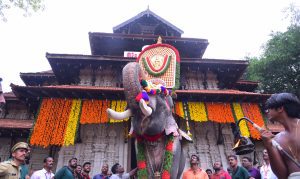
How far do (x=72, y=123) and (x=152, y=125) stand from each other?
18.6ft

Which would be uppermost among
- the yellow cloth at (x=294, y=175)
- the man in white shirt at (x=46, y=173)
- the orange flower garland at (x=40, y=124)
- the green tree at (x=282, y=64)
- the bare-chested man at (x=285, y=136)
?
the green tree at (x=282, y=64)

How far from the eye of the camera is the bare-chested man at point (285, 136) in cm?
197

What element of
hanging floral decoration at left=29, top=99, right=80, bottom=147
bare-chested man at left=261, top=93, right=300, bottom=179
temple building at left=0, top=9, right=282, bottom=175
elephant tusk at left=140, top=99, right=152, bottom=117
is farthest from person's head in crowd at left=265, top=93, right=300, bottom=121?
hanging floral decoration at left=29, top=99, right=80, bottom=147

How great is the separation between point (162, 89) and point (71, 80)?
8.77m

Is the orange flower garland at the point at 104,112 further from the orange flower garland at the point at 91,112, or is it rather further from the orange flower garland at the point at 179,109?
the orange flower garland at the point at 179,109

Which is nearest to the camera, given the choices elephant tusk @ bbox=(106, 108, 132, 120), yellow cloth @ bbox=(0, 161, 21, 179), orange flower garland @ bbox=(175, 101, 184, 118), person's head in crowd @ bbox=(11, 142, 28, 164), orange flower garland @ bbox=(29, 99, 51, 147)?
yellow cloth @ bbox=(0, 161, 21, 179)

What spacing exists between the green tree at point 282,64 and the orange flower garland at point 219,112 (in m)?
12.5

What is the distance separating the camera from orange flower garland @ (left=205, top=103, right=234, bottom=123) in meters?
9.30

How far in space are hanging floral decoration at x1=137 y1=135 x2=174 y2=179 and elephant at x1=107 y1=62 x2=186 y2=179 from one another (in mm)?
42

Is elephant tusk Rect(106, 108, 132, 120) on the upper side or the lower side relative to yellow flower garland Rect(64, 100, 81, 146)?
lower

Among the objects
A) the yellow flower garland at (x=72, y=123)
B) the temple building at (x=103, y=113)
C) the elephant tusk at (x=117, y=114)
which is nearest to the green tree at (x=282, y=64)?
the temple building at (x=103, y=113)

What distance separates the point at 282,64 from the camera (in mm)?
20078

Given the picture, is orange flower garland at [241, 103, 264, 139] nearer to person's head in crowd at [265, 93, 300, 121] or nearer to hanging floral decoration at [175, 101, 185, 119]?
hanging floral decoration at [175, 101, 185, 119]

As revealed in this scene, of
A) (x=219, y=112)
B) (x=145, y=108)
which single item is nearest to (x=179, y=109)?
(x=219, y=112)
